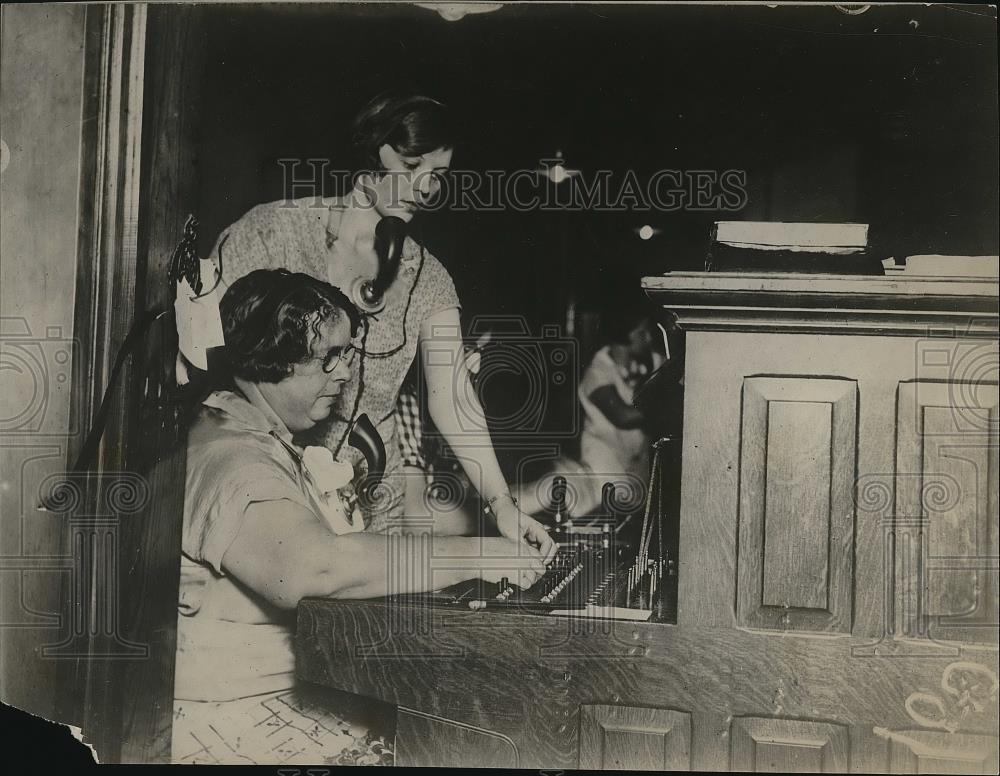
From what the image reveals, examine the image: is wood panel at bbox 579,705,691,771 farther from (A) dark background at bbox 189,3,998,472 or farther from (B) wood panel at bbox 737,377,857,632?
(A) dark background at bbox 189,3,998,472

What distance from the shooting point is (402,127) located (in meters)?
2.41

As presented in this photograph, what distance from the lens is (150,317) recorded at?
245 centimetres

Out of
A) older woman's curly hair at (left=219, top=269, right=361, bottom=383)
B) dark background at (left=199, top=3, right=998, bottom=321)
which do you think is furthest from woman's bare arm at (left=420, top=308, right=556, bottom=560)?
older woman's curly hair at (left=219, top=269, right=361, bottom=383)

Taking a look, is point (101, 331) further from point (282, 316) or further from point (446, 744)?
point (446, 744)

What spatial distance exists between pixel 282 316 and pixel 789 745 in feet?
6.04

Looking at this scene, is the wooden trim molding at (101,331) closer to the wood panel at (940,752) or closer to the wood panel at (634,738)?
the wood panel at (634,738)

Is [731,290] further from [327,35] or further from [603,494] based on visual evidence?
[327,35]

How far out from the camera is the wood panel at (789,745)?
233cm

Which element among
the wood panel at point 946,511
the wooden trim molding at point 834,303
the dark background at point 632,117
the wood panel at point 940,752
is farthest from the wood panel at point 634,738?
the wooden trim molding at point 834,303

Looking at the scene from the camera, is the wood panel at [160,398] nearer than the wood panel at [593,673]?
No

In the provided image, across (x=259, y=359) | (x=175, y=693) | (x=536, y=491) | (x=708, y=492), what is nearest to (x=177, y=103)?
(x=259, y=359)

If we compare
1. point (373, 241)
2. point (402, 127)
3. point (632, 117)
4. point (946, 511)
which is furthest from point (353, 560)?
point (946, 511)

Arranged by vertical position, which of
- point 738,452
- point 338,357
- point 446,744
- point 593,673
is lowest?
point 446,744

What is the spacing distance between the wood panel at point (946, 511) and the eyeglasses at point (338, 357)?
1514mm
